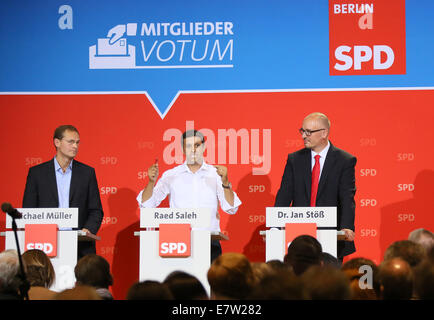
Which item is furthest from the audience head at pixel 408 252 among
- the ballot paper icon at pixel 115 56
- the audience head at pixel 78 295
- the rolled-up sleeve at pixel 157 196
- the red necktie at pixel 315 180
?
the ballot paper icon at pixel 115 56

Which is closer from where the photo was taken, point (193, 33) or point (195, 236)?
point (195, 236)

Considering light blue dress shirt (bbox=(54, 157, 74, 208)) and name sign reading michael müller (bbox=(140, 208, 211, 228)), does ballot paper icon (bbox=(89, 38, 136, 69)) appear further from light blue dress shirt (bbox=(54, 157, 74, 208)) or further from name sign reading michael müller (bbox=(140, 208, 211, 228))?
name sign reading michael müller (bbox=(140, 208, 211, 228))

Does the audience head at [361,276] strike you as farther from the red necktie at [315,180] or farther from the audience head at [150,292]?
the red necktie at [315,180]

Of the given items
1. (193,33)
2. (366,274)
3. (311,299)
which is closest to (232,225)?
(193,33)

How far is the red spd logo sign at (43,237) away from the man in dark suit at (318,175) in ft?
5.85

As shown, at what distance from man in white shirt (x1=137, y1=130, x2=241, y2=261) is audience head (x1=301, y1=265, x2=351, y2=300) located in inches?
138

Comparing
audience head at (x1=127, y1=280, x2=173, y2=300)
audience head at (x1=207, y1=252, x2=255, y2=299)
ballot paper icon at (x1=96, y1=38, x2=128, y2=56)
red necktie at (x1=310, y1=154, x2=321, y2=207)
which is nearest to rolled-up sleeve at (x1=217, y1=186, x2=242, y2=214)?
red necktie at (x1=310, y1=154, x2=321, y2=207)

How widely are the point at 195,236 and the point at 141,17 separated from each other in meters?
3.09

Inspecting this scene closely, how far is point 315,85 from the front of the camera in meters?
7.03

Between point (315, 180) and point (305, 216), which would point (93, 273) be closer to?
point (305, 216)

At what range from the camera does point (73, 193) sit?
19.9 feet

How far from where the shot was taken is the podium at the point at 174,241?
489 cm

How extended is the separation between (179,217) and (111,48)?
9.30 ft
